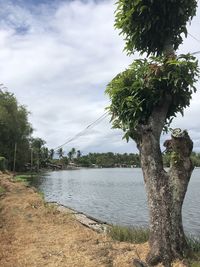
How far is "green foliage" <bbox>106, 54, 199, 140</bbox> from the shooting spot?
7.79 metres

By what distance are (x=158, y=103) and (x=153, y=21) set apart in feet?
5.50

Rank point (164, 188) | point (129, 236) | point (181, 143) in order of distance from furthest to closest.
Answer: point (129, 236) → point (181, 143) → point (164, 188)

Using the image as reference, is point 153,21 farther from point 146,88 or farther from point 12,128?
point 12,128

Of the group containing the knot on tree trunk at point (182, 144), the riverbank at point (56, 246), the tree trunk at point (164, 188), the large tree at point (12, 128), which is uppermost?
the large tree at point (12, 128)

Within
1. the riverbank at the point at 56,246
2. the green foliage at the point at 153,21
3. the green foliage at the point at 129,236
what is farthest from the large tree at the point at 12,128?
the green foliage at the point at 153,21

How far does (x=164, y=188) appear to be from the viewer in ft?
25.7

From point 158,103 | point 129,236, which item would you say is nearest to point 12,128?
point 129,236

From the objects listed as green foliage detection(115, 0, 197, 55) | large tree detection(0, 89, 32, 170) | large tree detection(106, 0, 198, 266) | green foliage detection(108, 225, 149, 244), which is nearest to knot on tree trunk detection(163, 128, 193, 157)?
large tree detection(106, 0, 198, 266)

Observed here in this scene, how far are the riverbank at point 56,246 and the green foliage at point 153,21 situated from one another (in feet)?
14.6

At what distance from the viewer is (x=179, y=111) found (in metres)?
8.84

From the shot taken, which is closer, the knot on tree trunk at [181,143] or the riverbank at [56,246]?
the riverbank at [56,246]

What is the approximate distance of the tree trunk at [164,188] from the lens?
763 centimetres

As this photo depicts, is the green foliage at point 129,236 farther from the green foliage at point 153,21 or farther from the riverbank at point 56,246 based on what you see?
the green foliage at point 153,21

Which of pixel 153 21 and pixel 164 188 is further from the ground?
pixel 153 21
